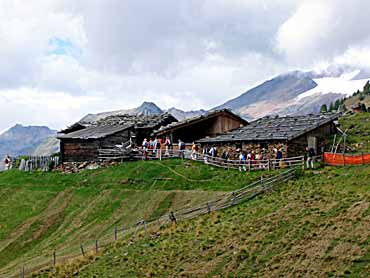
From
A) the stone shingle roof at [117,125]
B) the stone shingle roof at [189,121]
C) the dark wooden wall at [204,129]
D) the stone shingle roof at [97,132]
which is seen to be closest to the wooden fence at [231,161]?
the stone shingle roof at [189,121]

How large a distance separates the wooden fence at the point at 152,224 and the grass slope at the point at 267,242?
920 mm

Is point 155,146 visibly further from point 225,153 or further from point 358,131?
point 358,131

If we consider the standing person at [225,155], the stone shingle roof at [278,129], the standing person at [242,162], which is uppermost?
the stone shingle roof at [278,129]

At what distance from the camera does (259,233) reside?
29.6 metres

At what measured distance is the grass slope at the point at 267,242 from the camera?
2509cm

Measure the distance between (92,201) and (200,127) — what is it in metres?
18.9

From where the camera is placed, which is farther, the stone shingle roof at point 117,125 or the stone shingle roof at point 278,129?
the stone shingle roof at point 117,125

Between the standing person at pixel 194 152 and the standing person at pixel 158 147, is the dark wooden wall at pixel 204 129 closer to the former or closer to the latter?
the standing person at pixel 158 147

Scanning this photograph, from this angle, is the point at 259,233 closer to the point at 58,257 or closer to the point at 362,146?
the point at 58,257

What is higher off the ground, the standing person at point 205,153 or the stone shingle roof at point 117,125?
the stone shingle roof at point 117,125

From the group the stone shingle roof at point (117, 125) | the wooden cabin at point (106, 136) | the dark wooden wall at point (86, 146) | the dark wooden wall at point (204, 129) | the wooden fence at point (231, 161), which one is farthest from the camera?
the stone shingle roof at point (117, 125)

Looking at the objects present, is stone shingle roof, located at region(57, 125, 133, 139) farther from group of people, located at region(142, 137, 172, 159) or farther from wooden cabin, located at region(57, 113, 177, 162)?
group of people, located at region(142, 137, 172, 159)

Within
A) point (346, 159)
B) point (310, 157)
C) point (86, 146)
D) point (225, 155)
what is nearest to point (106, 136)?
point (86, 146)

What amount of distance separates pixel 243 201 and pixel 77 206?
1605 centimetres
